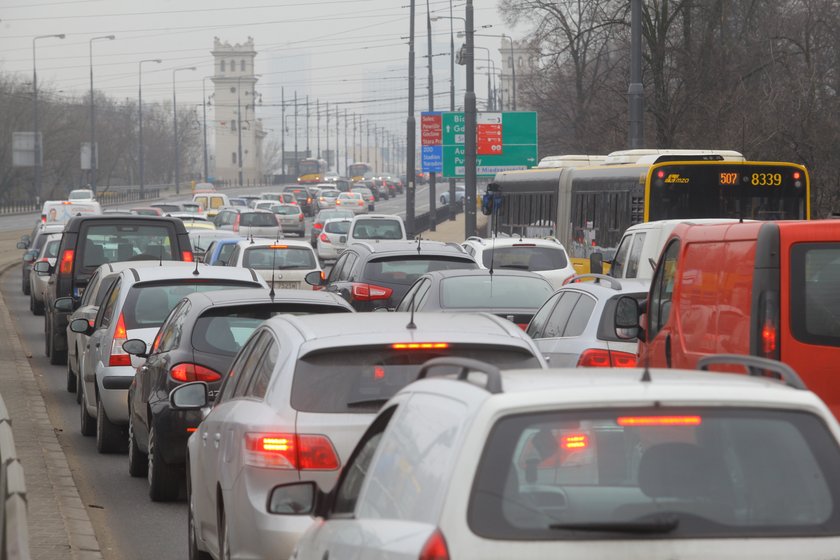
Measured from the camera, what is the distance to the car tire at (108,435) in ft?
41.3

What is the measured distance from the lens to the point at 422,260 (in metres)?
19.7

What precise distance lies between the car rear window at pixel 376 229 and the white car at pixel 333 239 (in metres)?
5.28

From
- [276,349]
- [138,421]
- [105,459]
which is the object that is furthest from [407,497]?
[105,459]

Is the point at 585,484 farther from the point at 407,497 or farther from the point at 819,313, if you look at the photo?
the point at 819,313

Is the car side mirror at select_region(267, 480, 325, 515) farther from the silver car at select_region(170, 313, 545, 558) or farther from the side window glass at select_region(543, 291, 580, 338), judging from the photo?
the side window glass at select_region(543, 291, 580, 338)

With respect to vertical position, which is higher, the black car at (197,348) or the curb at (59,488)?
the black car at (197,348)

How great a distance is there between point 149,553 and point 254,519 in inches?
109

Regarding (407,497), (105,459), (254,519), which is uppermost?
(407,497)

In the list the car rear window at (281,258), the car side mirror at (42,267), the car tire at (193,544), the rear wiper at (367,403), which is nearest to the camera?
the rear wiper at (367,403)

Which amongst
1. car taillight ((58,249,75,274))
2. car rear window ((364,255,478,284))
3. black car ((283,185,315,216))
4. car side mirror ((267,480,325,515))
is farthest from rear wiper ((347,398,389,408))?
black car ((283,185,315,216))

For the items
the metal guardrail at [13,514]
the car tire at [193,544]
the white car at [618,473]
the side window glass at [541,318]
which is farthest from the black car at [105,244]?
the white car at [618,473]

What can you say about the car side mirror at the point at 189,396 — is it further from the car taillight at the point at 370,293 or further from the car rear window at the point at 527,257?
the car rear window at the point at 527,257

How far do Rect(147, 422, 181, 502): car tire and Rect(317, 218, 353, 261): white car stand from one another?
38966mm

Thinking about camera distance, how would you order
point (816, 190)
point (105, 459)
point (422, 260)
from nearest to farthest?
1. point (105, 459)
2. point (422, 260)
3. point (816, 190)
